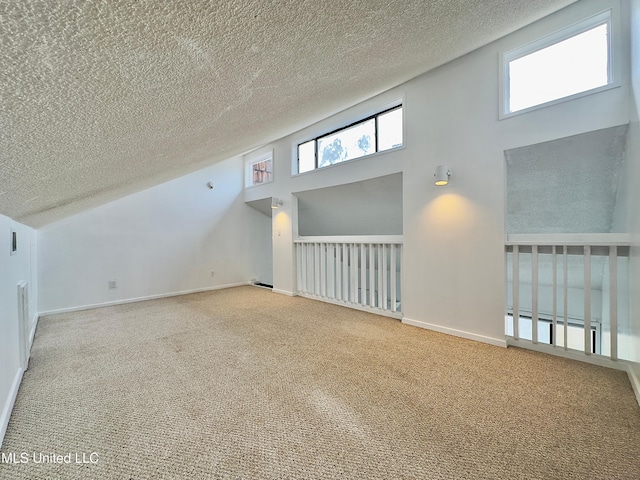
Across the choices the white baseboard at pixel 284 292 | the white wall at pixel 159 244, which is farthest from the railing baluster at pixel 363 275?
the white wall at pixel 159 244

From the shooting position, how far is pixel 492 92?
243cm

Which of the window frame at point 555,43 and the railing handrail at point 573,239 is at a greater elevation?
the window frame at point 555,43

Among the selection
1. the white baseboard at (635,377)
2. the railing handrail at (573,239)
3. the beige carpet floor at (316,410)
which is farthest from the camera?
the railing handrail at (573,239)

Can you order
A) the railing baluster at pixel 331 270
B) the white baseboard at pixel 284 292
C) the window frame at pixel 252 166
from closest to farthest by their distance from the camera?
1. the railing baluster at pixel 331 270
2. the white baseboard at pixel 284 292
3. the window frame at pixel 252 166

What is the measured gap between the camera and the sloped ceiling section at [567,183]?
7.06ft

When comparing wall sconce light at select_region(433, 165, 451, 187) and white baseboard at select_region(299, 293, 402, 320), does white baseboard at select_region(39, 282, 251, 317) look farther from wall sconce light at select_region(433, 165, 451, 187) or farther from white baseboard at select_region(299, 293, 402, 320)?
wall sconce light at select_region(433, 165, 451, 187)

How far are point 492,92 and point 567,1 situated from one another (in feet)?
2.20

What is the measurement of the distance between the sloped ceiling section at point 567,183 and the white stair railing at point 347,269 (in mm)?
1352

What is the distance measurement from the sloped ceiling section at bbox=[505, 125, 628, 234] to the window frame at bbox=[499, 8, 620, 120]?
0.31 metres

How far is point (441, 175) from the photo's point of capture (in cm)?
261

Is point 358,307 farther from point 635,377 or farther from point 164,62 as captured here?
point 164,62

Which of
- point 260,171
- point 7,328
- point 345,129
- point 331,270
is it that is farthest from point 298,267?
point 7,328

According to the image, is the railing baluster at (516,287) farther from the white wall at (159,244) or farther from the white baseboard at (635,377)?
the white wall at (159,244)

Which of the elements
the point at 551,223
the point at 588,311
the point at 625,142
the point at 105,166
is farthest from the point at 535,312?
the point at 105,166
